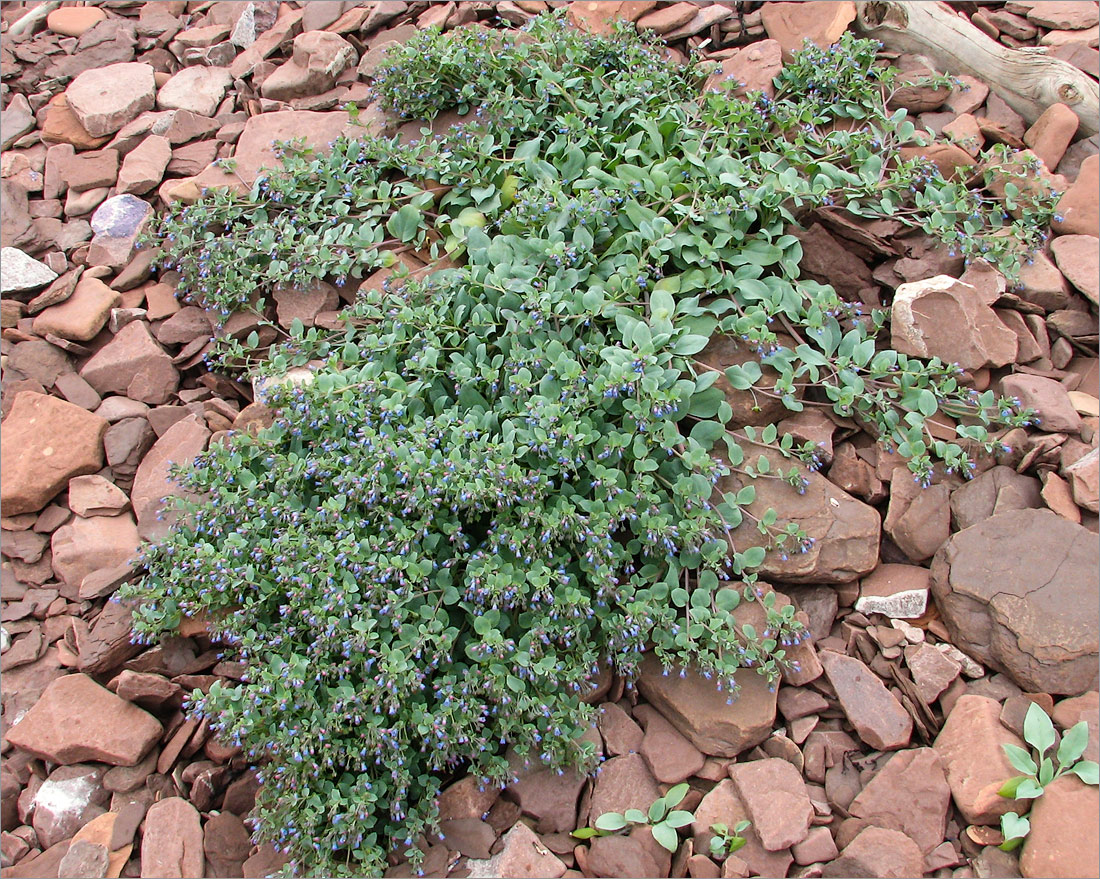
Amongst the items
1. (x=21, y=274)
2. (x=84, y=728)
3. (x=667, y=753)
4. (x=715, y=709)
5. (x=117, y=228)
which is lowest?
(x=84, y=728)

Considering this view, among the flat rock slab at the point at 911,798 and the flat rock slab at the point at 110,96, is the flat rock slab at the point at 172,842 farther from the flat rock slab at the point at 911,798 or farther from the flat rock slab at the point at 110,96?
the flat rock slab at the point at 110,96

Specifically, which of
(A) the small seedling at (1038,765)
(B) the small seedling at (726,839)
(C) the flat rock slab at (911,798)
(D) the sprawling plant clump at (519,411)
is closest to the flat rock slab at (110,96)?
(D) the sprawling plant clump at (519,411)

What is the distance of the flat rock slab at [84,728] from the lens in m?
3.01

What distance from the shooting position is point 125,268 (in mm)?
4328

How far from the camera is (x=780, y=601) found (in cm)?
310

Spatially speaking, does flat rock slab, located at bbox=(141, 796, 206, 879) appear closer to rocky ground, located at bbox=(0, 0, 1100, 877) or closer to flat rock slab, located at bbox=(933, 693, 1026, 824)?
rocky ground, located at bbox=(0, 0, 1100, 877)

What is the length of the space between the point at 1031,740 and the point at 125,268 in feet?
13.5

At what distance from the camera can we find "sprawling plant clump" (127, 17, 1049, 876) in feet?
9.25

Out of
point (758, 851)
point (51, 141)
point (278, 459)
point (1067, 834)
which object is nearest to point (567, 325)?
point (278, 459)

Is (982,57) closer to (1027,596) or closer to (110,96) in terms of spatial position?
(1027,596)

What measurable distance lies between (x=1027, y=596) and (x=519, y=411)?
1.71m

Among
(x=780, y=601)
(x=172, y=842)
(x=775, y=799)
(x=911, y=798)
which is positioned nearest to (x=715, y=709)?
(x=775, y=799)

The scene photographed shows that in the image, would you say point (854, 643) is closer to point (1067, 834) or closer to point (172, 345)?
point (1067, 834)

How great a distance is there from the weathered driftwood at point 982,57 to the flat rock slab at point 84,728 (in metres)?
4.35
